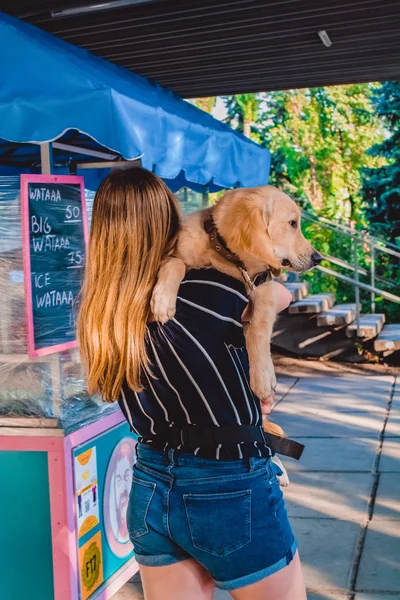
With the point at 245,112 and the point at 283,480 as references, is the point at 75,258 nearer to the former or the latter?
the point at 283,480

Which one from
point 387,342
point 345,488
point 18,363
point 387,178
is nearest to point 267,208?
point 18,363

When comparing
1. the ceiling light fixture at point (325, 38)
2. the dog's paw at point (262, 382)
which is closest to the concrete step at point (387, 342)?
the ceiling light fixture at point (325, 38)

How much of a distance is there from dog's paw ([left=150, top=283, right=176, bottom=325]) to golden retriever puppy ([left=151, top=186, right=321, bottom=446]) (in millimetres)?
185

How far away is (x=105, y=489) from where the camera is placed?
12.1 ft

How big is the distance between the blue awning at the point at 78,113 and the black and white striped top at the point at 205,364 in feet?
5.25

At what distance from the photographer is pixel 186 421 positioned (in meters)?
1.88

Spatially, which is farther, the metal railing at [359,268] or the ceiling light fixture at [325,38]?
the metal railing at [359,268]

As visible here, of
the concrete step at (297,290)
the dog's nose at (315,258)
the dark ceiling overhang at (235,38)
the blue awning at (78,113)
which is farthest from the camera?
the concrete step at (297,290)

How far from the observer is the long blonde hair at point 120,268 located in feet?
6.40

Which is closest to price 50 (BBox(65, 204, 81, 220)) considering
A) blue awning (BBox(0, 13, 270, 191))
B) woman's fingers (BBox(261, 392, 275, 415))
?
blue awning (BBox(0, 13, 270, 191))

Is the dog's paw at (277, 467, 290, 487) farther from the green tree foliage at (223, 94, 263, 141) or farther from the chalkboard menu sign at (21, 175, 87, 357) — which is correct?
the green tree foliage at (223, 94, 263, 141)

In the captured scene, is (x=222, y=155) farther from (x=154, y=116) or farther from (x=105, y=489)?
(x=105, y=489)

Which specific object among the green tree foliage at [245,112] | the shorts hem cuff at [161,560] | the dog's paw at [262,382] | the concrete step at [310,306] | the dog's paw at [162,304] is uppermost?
the green tree foliage at [245,112]

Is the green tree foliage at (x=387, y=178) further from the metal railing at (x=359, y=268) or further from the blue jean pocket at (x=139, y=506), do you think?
the blue jean pocket at (x=139, y=506)
